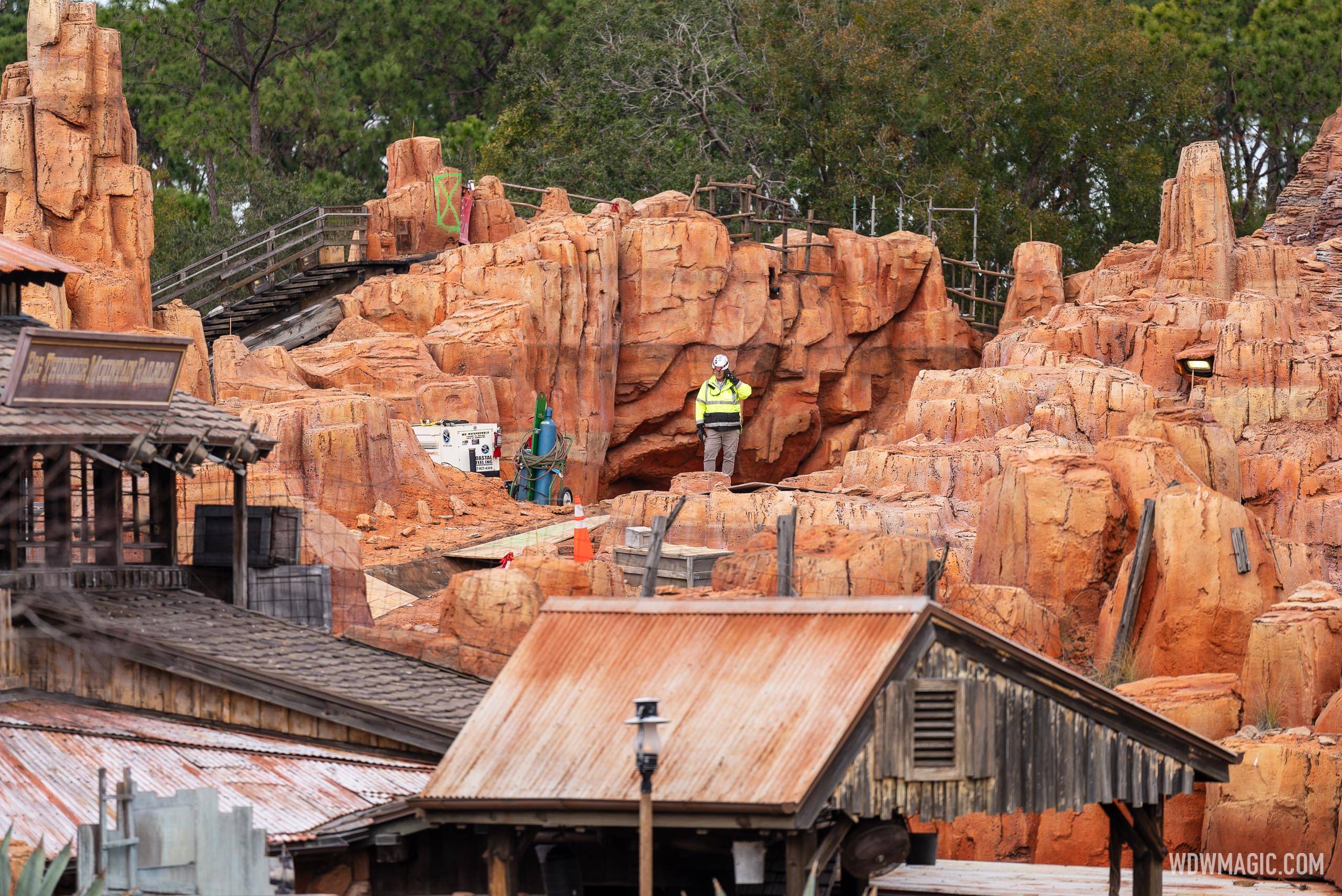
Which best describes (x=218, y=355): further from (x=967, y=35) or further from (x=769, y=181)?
(x=967, y=35)

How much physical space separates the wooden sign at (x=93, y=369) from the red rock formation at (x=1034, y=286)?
28.2 metres

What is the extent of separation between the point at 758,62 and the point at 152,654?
39.6 meters

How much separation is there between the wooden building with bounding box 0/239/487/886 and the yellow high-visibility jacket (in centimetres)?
1399

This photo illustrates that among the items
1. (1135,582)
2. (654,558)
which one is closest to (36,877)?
(654,558)

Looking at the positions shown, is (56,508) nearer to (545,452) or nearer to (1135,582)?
(1135,582)

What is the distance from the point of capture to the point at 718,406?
33.9m

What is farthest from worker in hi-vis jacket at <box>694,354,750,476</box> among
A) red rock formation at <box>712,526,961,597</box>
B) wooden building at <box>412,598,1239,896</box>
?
wooden building at <box>412,598,1239,896</box>

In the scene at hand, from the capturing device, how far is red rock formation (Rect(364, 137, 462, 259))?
43625 millimetres

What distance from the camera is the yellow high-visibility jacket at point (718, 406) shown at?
1336 inches

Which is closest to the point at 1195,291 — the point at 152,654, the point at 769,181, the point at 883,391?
the point at 883,391

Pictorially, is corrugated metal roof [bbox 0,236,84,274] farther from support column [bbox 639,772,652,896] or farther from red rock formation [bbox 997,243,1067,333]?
red rock formation [bbox 997,243,1067,333]

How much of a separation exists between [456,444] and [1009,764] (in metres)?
19.1

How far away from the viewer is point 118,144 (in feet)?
115

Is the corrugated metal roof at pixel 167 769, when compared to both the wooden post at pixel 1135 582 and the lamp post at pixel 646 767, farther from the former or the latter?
the wooden post at pixel 1135 582
